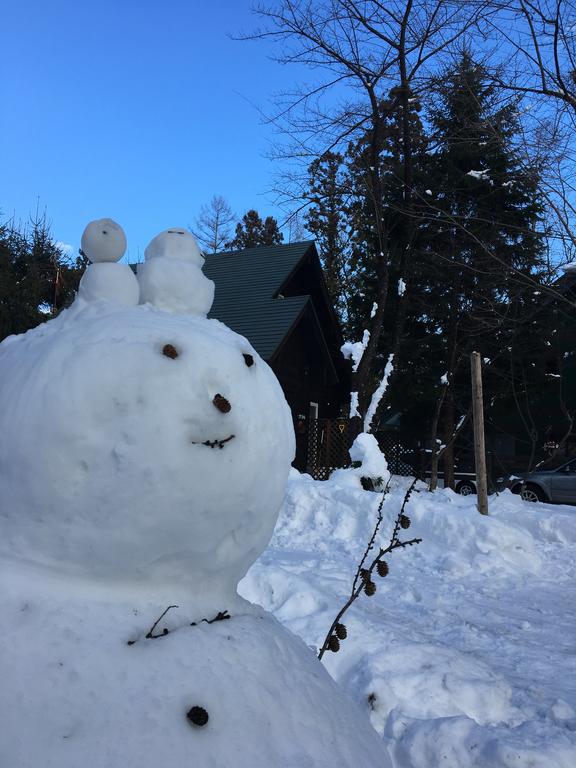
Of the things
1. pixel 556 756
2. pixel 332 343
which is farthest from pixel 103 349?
pixel 332 343

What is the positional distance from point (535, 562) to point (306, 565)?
8.51 ft

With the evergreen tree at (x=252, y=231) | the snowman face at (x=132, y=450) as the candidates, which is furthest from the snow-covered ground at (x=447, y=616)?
the evergreen tree at (x=252, y=231)

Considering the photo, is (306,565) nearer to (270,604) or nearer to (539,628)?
(270,604)

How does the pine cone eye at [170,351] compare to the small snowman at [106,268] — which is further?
the small snowman at [106,268]

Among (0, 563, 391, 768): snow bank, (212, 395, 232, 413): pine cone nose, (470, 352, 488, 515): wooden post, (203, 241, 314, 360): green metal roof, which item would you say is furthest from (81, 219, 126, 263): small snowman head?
(203, 241, 314, 360): green metal roof

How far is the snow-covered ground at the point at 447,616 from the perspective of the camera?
274cm

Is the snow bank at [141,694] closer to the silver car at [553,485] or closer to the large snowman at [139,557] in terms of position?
the large snowman at [139,557]

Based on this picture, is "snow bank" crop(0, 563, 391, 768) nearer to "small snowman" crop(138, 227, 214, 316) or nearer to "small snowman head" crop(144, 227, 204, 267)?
"small snowman" crop(138, 227, 214, 316)

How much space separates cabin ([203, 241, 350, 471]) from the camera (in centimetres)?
1523

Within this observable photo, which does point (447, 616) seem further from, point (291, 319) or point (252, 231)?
point (252, 231)

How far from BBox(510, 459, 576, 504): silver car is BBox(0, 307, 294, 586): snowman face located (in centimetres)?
1273

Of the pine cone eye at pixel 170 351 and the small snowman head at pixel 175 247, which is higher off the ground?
A: the small snowman head at pixel 175 247

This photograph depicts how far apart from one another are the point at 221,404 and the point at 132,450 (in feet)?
0.80

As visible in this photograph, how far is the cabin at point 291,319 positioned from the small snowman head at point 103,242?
11948 millimetres
